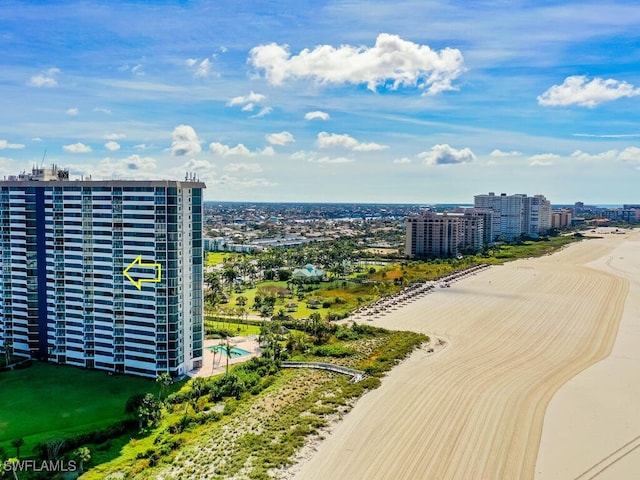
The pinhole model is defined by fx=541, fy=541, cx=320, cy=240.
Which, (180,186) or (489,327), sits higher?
(180,186)

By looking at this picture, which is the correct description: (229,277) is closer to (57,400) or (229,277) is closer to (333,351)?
(333,351)

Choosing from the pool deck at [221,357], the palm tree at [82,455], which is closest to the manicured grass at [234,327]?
the pool deck at [221,357]

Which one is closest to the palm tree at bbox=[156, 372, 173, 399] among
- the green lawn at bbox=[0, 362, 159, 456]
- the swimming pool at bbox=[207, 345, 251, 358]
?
the green lawn at bbox=[0, 362, 159, 456]

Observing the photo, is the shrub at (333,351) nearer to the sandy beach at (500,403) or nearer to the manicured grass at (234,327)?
the sandy beach at (500,403)

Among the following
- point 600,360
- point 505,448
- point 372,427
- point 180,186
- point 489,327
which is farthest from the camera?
point 489,327

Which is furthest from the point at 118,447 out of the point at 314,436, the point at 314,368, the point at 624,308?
the point at 624,308

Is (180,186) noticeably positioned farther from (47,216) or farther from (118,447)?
(118,447)

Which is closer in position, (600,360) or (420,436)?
(420,436)
